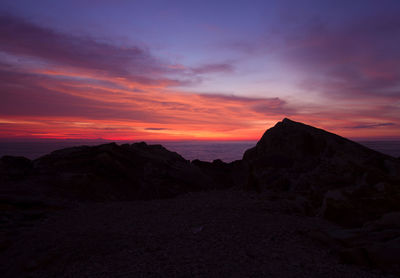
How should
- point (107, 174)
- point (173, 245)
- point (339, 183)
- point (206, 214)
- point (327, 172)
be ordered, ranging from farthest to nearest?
1. point (107, 174)
2. point (327, 172)
3. point (339, 183)
4. point (206, 214)
5. point (173, 245)

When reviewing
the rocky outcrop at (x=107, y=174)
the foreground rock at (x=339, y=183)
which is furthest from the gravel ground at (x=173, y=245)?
the rocky outcrop at (x=107, y=174)

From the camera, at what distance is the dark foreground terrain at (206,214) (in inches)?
169

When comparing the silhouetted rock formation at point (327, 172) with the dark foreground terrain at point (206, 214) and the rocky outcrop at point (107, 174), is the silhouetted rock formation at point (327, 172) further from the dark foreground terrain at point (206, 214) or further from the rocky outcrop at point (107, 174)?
the rocky outcrop at point (107, 174)

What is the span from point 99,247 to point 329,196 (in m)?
5.41

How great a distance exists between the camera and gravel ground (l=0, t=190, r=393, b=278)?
13.4ft

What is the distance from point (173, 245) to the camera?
16.2ft

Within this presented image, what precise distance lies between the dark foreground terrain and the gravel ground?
0.08 ft

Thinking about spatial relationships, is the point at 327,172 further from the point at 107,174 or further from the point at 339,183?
the point at 107,174

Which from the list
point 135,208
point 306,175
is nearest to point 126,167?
point 135,208

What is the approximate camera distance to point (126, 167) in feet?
37.3

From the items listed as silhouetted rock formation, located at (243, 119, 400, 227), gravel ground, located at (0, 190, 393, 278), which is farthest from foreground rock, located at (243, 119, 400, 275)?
gravel ground, located at (0, 190, 393, 278)

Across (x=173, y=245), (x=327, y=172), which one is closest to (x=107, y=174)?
(x=173, y=245)

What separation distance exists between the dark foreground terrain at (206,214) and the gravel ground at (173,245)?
2cm

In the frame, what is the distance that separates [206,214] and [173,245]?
1978mm
